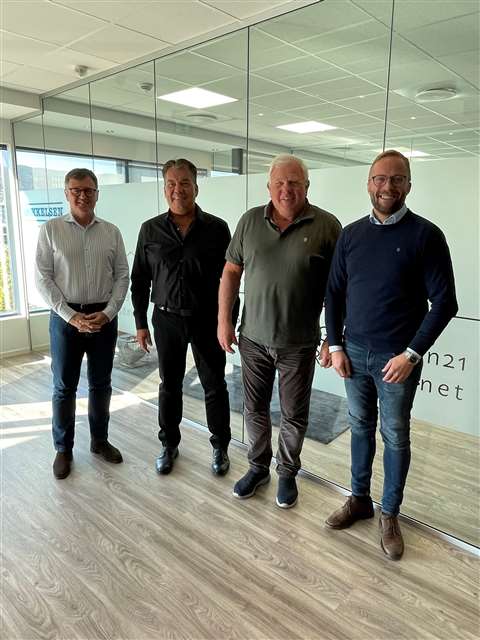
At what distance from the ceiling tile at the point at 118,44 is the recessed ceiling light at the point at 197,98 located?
33 cm

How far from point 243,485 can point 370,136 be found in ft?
6.59

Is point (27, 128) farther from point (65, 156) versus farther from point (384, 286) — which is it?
point (384, 286)

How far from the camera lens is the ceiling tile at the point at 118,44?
10.4ft

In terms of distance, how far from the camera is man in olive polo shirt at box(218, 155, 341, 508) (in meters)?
2.23

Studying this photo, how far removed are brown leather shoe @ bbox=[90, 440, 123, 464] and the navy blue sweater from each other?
178cm

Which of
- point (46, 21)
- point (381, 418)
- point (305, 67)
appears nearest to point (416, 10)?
point (305, 67)

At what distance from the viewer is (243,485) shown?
2.62m

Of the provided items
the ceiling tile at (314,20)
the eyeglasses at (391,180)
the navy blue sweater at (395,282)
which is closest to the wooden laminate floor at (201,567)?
the navy blue sweater at (395,282)

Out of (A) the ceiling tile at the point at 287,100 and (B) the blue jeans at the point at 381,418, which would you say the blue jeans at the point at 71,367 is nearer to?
(B) the blue jeans at the point at 381,418

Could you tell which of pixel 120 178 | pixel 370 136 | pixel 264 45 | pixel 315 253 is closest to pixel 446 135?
pixel 370 136

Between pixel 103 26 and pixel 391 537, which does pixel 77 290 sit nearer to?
pixel 103 26

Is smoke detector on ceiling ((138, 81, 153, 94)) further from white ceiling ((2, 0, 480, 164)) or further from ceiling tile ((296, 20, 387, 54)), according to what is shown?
ceiling tile ((296, 20, 387, 54))

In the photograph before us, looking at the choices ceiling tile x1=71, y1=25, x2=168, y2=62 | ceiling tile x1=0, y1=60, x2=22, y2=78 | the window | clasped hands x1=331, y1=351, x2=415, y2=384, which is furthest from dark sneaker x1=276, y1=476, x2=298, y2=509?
the window

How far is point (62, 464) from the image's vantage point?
9.43 feet
